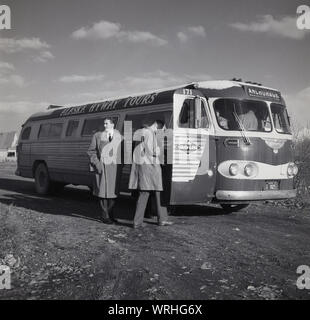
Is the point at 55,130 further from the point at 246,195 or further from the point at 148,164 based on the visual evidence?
the point at 246,195

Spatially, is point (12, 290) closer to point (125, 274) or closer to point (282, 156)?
point (125, 274)

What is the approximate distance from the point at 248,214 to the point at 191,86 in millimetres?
3334

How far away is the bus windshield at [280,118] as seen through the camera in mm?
9383

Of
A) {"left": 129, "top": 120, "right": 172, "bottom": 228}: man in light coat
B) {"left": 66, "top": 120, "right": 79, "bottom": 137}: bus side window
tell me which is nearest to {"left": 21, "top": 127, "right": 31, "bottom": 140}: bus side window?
{"left": 66, "top": 120, "right": 79, "bottom": 137}: bus side window

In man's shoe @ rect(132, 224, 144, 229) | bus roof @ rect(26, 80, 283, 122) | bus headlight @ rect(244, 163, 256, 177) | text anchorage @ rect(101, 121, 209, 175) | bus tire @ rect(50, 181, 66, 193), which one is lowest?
man's shoe @ rect(132, 224, 144, 229)

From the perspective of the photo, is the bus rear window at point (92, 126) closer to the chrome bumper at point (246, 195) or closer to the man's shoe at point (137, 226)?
the man's shoe at point (137, 226)

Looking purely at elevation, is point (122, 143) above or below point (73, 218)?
above

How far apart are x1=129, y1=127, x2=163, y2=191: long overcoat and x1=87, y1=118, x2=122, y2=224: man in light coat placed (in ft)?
2.09

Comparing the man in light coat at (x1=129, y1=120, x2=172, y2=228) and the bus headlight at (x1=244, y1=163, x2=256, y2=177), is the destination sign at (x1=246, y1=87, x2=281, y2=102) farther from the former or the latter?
the man in light coat at (x1=129, y1=120, x2=172, y2=228)

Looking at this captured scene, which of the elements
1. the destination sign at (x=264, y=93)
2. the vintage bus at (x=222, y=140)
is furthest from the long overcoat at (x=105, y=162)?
the destination sign at (x=264, y=93)

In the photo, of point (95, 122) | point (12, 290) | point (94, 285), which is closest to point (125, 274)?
point (94, 285)

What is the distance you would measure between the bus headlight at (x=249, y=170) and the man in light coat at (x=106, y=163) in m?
2.55

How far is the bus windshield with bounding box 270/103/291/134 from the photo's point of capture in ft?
30.8
